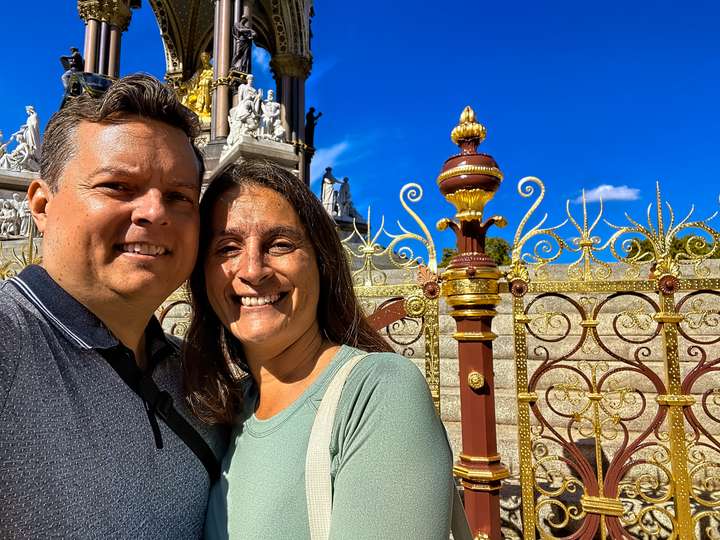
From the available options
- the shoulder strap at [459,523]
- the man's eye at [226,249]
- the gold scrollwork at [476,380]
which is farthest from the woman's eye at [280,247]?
the gold scrollwork at [476,380]

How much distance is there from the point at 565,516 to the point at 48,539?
3294mm

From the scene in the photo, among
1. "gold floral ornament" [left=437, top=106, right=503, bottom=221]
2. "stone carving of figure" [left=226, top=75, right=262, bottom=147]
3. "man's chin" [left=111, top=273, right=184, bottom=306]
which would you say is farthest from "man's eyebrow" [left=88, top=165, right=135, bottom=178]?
"stone carving of figure" [left=226, top=75, right=262, bottom=147]

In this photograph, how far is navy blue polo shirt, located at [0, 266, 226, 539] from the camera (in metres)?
1.02

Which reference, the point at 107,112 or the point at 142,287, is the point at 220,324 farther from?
the point at 107,112

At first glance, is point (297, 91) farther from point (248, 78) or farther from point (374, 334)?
point (374, 334)

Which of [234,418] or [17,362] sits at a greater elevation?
[17,362]

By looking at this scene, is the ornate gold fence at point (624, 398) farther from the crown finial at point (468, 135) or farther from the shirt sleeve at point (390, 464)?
the shirt sleeve at point (390, 464)

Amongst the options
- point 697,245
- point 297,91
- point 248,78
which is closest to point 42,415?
point 697,245

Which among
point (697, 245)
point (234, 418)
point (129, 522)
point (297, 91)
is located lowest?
point (129, 522)

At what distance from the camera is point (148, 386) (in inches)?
52.9

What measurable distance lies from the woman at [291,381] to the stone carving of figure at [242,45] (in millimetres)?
15965

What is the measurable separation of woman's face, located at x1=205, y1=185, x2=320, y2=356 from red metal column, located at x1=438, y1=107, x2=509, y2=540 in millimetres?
1754

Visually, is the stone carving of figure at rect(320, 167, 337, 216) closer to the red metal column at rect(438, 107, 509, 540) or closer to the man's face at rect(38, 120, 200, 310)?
the red metal column at rect(438, 107, 509, 540)

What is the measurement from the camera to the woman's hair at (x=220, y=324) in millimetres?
1516
